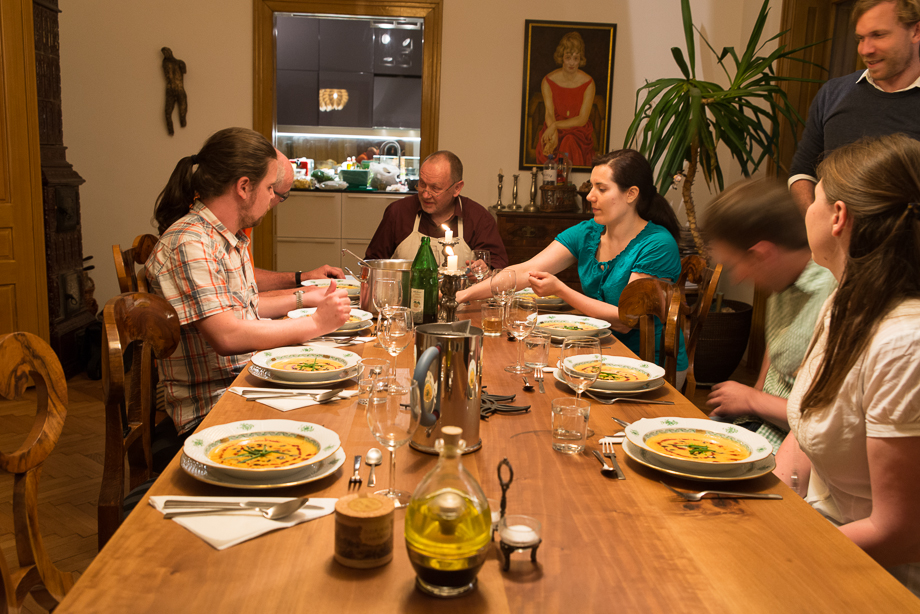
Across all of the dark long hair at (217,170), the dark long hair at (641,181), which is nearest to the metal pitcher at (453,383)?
the dark long hair at (217,170)

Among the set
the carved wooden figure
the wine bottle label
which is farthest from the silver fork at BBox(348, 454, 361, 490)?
the carved wooden figure

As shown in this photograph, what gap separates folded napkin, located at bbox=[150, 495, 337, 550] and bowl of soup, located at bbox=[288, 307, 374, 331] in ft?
3.70

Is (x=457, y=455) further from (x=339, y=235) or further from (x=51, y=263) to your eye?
(x=339, y=235)

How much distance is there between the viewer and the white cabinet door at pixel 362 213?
5.69 metres

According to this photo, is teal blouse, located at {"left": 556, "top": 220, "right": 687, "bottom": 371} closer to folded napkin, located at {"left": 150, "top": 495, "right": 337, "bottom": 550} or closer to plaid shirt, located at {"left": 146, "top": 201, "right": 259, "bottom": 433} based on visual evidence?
plaid shirt, located at {"left": 146, "top": 201, "right": 259, "bottom": 433}

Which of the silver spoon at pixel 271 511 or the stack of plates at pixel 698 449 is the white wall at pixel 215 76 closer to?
the stack of plates at pixel 698 449

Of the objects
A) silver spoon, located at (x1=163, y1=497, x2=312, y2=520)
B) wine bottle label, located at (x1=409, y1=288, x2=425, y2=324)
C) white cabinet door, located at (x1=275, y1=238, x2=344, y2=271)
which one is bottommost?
white cabinet door, located at (x1=275, y1=238, x2=344, y2=271)

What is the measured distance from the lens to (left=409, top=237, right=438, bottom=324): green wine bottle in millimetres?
2354

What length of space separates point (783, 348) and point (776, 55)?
3088 mm

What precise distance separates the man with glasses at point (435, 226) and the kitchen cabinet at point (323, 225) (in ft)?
5.93

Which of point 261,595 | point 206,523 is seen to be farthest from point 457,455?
point 206,523

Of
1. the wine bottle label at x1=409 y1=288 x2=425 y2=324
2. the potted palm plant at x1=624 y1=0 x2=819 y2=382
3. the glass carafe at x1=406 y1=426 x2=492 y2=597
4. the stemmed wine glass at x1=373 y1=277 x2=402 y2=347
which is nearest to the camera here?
the glass carafe at x1=406 y1=426 x2=492 y2=597

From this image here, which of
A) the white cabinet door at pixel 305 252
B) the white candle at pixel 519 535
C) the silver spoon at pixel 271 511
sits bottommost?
the white cabinet door at pixel 305 252

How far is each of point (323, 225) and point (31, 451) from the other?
15.3 feet
